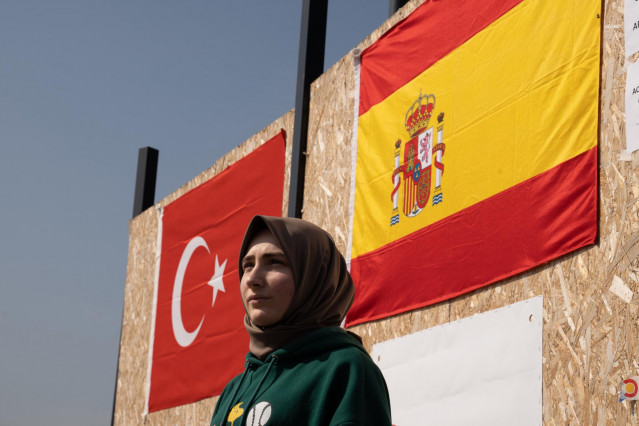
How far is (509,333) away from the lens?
372cm

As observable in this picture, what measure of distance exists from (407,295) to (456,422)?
0.71m

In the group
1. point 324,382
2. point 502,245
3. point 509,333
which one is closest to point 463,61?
point 502,245

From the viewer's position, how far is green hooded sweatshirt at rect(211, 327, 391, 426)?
6.61 feet

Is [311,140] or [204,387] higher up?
[311,140]

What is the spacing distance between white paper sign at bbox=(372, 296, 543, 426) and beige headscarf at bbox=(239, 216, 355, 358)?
58.8 inches

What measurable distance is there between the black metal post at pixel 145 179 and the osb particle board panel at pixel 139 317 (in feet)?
0.55

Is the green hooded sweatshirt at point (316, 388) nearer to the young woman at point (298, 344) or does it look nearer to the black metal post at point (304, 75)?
the young woman at point (298, 344)

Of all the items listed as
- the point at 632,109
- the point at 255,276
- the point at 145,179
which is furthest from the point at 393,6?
the point at 145,179

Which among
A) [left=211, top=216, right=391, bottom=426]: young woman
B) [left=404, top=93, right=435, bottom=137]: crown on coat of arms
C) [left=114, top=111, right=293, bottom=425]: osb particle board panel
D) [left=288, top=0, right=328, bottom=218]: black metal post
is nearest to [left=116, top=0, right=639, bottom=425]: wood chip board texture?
[left=404, top=93, right=435, bottom=137]: crown on coat of arms

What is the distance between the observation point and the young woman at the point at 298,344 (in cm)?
204

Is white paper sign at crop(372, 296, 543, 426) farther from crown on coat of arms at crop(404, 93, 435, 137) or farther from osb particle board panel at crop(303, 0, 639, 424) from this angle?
crown on coat of arms at crop(404, 93, 435, 137)

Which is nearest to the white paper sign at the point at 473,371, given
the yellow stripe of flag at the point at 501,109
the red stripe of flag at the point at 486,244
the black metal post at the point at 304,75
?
the red stripe of flag at the point at 486,244

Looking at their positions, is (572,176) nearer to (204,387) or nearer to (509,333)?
(509,333)

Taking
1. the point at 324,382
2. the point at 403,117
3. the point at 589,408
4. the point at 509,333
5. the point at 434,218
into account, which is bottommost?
the point at 324,382
